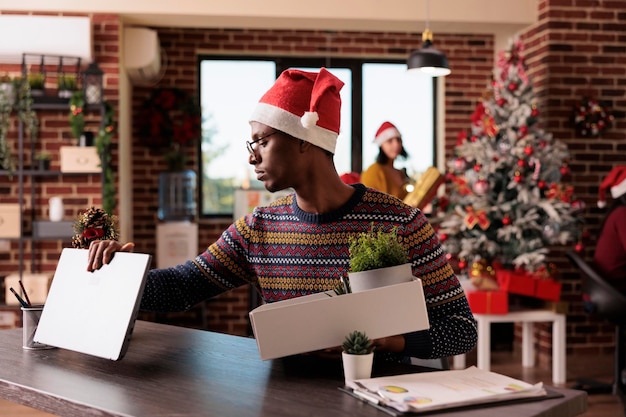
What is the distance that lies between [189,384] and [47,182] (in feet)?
14.6

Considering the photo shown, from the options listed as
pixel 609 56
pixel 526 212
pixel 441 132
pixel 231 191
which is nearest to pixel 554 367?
pixel 526 212

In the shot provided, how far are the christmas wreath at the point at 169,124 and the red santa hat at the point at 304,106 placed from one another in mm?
4892

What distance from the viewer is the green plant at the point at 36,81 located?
17.5 ft

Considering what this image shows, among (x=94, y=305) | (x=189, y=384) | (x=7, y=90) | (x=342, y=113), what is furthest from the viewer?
(x=342, y=113)

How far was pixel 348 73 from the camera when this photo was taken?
23.6ft

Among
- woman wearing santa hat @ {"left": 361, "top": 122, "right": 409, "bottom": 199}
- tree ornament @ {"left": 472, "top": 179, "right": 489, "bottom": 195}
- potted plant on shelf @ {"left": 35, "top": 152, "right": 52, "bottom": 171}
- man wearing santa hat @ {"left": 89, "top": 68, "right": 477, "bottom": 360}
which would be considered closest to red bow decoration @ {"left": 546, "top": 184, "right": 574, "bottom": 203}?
tree ornament @ {"left": 472, "top": 179, "right": 489, "bottom": 195}

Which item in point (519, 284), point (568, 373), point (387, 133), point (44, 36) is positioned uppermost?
point (44, 36)

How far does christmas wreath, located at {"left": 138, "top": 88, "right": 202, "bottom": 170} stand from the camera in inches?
262

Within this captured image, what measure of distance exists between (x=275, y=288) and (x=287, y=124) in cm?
42

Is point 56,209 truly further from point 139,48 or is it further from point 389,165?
point 389,165

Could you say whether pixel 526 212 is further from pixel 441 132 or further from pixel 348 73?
pixel 348 73

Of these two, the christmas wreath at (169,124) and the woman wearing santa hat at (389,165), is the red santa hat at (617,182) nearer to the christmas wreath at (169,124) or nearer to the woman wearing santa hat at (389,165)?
the woman wearing santa hat at (389,165)

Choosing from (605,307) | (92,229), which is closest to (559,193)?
(605,307)

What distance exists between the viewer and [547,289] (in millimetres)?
5098
